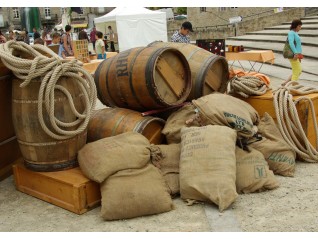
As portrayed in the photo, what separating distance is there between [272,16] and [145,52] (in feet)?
64.2

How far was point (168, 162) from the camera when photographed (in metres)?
3.86

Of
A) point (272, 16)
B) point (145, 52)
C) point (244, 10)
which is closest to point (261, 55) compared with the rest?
point (145, 52)

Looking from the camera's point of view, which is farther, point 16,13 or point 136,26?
point 16,13

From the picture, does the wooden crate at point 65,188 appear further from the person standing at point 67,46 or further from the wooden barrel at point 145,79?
the person standing at point 67,46

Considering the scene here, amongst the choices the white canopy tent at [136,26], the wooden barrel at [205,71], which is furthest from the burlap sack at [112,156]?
the white canopy tent at [136,26]

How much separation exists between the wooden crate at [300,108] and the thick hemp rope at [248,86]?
0.08m

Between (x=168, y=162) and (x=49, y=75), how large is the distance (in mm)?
1347

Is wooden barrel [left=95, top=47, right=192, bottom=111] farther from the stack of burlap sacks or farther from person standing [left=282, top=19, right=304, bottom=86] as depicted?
person standing [left=282, top=19, right=304, bottom=86]

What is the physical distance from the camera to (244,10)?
30.0 metres

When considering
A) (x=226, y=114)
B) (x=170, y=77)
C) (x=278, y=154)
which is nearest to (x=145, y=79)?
(x=170, y=77)

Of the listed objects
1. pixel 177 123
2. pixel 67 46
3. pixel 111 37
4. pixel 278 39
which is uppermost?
pixel 111 37

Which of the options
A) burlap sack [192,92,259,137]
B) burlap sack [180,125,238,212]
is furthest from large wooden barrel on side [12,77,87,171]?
burlap sack [192,92,259,137]

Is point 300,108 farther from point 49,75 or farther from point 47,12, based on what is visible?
point 47,12

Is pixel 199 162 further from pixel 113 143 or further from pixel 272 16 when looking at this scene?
pixel 272 16
